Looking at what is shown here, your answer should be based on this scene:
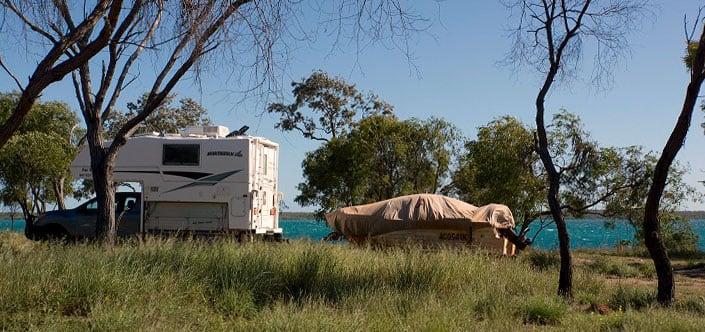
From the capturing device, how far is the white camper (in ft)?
65.9

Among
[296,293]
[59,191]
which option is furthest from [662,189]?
[59,191]

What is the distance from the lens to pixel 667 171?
11734 mm

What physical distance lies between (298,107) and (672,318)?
1095 inches

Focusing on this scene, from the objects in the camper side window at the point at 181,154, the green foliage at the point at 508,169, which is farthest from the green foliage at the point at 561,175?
the camper side window at the point at 181,154

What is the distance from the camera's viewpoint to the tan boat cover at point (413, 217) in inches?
707

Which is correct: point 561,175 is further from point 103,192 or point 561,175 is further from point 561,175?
point 103,192

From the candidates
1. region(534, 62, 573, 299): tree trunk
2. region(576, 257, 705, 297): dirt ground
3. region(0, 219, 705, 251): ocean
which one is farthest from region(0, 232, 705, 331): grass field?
region(0, 219, 705, 251): ocean

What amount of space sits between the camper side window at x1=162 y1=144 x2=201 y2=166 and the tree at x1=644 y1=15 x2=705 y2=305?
39.8 ft

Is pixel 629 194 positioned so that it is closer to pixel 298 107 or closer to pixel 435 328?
pixel 298 107

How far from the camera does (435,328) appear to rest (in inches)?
324

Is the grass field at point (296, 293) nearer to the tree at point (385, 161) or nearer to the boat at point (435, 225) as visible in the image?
the boat at point (435, 225)

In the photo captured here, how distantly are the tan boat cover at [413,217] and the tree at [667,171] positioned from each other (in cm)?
600

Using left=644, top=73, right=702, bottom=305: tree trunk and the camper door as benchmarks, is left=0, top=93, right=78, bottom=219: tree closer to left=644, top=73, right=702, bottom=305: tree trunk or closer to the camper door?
the camper door

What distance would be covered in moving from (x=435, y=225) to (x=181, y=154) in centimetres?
711
